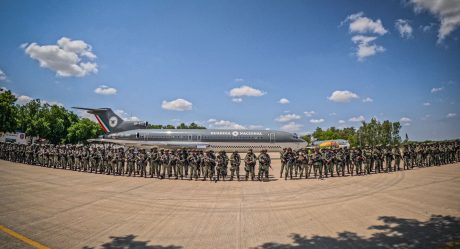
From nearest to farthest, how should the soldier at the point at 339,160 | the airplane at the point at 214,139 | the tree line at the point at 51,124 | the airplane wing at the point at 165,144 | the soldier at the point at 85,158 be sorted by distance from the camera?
→ the soldier at the point at 339,160 < the soldier at the point at 85,158 < the airplane at the point at 214,139 < the airplane wing at the point at 165,144 < the tree line at the point at 51,124

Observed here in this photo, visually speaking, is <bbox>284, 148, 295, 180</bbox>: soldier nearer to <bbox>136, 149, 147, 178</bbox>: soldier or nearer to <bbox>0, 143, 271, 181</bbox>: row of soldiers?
<bbox>0, 143, 271, 181</bbox>: row of soldiers

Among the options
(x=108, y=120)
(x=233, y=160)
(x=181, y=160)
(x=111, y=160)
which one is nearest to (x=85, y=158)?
(x=111, y=160)

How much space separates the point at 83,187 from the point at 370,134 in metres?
91.6

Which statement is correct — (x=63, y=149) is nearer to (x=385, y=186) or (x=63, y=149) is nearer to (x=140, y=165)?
(x=140, y=165)

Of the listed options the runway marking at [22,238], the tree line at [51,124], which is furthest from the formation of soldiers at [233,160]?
the tree line at [51,124]

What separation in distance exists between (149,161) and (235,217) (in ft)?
35.6

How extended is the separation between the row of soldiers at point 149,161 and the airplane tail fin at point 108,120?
20.1 metres

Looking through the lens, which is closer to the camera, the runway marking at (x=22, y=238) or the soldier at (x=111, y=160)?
the runway marking at (x=22, y=238)

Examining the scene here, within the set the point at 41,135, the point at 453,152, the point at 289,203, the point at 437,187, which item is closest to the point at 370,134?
the point at 453,152

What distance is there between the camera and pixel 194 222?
266 inches

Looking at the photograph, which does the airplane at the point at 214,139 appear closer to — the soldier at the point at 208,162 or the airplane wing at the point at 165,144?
the airplane wing at the point at 165,144

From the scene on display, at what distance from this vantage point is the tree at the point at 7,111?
131ft

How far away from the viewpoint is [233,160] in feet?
48.3

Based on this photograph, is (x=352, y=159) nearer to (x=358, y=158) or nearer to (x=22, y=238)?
(x=358, y=158)
